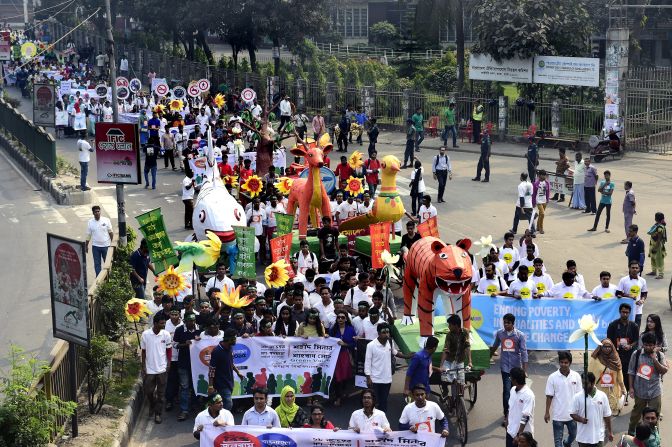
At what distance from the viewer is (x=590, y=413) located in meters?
11.6

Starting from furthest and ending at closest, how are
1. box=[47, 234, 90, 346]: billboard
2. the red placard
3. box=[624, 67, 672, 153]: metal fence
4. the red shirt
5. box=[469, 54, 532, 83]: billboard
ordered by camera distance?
box=[469, 54, 532, 83]: billboard → box=[624, 67, 672, 153]: metal fence → the red shirt → the red placard → box=[47, 234, 90, 346]: billboard

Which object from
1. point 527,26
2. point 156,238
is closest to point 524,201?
point 156,238

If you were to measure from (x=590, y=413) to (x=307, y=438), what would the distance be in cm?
291

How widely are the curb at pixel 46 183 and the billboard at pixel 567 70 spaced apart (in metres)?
14.7

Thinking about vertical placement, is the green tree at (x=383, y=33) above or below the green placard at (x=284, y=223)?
above

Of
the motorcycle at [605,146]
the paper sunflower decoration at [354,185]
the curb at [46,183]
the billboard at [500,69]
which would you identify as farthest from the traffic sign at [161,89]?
the paper sunflower decoration at [354,185]

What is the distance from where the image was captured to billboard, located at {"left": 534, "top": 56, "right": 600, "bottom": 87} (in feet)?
110

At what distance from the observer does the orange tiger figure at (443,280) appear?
1416 cm

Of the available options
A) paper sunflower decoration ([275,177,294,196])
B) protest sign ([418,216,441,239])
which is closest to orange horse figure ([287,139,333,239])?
paper sunflower decoration ([275,177,294,196])

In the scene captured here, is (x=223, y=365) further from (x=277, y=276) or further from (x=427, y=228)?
(x=427, y=228)

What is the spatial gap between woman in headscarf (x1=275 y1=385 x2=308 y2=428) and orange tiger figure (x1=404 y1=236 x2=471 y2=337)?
117 inches

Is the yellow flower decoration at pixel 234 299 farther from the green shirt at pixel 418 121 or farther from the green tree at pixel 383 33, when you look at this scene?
the green tree at pixel 383 33

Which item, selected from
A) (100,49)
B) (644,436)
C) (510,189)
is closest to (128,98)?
(510,189)

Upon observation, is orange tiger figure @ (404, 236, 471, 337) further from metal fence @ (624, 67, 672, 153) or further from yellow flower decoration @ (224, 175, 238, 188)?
metal fence @ (624, 67, 672, 153)
